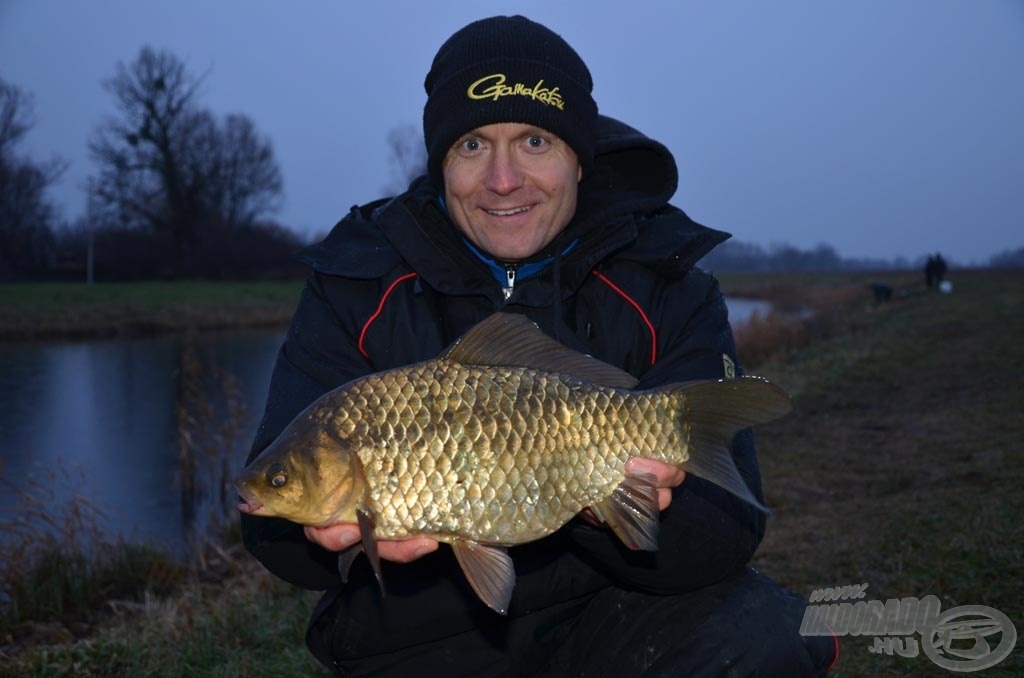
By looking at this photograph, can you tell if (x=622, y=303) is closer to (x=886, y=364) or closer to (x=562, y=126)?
(x=562, y=126)

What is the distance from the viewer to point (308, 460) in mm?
1662

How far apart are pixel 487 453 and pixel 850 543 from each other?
262 centimetres

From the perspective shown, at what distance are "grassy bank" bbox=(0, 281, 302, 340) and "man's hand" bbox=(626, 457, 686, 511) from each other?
1789 centimetres

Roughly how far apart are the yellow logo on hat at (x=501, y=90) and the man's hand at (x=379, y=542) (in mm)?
1202

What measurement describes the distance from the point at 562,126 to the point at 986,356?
30.4 feet

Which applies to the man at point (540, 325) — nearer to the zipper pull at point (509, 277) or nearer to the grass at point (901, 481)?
the zipper pull at point (509, 277)

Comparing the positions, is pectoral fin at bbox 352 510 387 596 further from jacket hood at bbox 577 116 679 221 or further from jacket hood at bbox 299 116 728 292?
jacket hood at bbox 577 116 679 221

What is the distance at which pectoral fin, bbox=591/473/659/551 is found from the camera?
1.78 metres

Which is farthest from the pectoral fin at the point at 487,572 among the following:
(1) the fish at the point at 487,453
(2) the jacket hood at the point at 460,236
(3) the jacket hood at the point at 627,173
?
(3) the jacket hood at the point at 627,173

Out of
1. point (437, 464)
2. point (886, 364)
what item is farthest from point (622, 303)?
point (886, 364)

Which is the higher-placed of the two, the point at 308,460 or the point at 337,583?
the point at 308,460

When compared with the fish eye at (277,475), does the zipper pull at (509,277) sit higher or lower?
higher

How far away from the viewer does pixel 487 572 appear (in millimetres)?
1746

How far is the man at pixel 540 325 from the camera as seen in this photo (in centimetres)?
212
